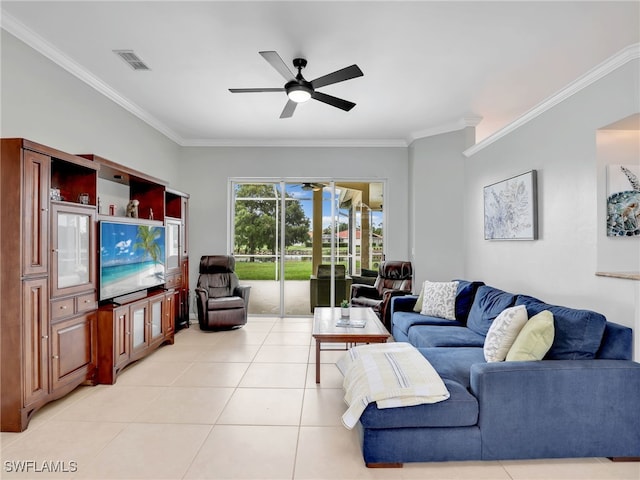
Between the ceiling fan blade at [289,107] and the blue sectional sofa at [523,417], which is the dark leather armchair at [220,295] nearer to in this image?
the ceiling fan blade at [289,107]

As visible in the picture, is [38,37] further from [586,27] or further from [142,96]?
[586,27]

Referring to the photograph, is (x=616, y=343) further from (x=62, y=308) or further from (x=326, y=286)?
(x=326, y=286)

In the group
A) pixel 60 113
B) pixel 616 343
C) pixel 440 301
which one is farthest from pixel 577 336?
pixel 60 113

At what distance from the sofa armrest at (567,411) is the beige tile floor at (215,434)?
0.10 m

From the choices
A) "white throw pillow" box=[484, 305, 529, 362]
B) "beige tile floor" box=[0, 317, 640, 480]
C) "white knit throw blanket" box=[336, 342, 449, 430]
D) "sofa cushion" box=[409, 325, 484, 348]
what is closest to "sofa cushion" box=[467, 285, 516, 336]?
"sofa cushion" box=[409, 325, 484, 348]

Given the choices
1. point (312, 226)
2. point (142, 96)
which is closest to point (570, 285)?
point (312, 226)

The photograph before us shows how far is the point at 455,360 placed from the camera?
106 inches

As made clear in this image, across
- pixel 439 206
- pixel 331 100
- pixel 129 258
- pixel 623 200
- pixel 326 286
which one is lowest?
pixel 326 286

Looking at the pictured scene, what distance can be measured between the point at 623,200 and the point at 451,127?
2840 mm

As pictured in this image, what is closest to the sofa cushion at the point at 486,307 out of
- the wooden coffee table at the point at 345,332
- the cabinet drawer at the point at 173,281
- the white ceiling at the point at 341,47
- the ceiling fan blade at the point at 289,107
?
the wooden coffee table at the point at 345,332

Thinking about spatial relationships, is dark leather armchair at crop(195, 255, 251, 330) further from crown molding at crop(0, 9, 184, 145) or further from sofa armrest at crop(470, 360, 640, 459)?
sofa armrest at crop(470, 360, 640, 459)

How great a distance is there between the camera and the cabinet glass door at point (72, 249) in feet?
9.02

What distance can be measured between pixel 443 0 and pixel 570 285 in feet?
7.98

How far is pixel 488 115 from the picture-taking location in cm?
471
